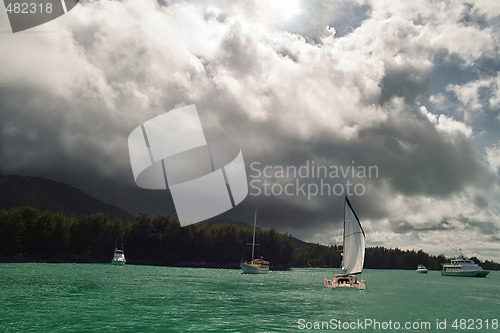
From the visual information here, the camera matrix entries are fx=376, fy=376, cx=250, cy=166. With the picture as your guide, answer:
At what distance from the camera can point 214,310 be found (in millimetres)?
37062

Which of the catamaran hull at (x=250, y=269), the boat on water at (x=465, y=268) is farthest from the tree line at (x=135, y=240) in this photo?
the boat on water at (x=465, y=268)

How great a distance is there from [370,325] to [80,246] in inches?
5621

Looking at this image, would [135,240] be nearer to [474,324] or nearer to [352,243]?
[352,243]

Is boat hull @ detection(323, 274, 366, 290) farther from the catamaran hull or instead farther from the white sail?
the catamaran hull

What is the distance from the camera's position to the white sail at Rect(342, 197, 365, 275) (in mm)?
65188

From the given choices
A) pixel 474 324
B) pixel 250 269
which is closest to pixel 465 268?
pixel 250 269

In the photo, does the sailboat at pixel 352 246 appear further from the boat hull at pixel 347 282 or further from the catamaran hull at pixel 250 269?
the catamaran hull at pixel 250 269

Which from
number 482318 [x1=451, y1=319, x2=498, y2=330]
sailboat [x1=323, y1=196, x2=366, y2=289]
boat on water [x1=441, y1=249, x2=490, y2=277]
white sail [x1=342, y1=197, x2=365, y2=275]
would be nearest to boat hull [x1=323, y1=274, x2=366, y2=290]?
sailboat [x1=323, y1=196, x2=366, y2=289]

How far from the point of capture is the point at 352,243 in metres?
65.8

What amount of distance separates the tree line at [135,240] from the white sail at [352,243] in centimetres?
9874

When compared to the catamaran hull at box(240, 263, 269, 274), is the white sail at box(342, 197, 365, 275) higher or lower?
higher

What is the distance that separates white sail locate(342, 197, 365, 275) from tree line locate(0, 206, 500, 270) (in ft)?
324

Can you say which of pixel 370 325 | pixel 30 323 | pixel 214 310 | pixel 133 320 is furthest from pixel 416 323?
pixel 30 323

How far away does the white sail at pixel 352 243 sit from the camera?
214 feet
